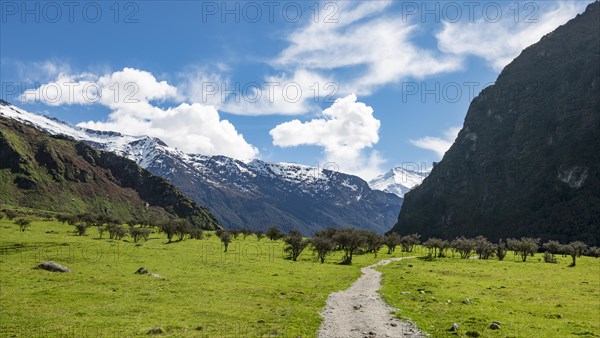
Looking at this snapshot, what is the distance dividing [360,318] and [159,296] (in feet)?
72.3

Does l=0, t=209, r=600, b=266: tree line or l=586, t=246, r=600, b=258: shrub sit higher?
l=0, t=209, r=600, b=266: tree line

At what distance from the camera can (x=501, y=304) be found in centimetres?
4594

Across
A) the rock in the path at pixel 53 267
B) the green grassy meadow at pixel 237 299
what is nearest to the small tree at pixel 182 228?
the green grassy meadow at pixel 237 299

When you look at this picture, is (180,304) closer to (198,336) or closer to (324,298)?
(198,336)

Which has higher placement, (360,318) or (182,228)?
(182,228)

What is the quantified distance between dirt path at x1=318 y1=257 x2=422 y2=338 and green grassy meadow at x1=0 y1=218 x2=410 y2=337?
135 centimetres

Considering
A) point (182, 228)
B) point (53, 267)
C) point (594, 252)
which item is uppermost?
point (182, 228)

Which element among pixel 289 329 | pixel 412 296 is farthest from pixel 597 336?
pixel 289 329

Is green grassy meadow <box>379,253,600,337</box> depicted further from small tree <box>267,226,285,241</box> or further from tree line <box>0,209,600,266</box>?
small tree <box>267,226,285,241</box>

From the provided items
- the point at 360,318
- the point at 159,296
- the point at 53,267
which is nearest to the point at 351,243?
the point at 159,296

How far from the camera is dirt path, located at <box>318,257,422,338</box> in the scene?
32.3m

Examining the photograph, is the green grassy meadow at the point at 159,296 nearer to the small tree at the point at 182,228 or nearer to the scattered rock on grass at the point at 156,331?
the scattered rock on grass at the point at 156,331

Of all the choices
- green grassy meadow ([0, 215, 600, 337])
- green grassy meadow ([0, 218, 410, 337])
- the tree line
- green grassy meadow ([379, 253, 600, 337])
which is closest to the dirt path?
green grassy meadow ([0, 215, 600, 337])

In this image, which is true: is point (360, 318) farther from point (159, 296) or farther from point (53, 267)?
point (53, 267)
